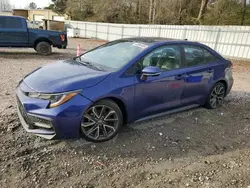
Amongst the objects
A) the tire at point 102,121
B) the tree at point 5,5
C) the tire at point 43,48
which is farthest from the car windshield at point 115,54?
the tree at point 5,5

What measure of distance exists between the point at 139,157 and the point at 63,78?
5.02ft

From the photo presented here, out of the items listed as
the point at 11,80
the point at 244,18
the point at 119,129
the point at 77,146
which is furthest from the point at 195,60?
the point at 244,18

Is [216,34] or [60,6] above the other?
[60,6]

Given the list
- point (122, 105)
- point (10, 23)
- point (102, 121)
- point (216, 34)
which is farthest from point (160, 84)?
point (216, 34)

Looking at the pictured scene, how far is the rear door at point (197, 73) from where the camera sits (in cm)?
428

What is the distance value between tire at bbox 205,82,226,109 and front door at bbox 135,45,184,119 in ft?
3.48

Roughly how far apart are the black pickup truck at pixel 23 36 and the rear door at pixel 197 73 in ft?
29.4

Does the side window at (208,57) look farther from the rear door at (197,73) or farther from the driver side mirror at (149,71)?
the driver side mirror at (149,71)

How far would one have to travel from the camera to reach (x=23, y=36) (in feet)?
35.9

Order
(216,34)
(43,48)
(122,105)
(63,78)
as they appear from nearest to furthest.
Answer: (63,78), (122,105), (43,48), (216,34)

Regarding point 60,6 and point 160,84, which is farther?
point 60,6

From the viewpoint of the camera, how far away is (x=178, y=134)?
3846 mm

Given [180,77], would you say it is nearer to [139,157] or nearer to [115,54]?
[115,54]

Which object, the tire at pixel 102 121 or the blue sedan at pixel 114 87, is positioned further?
the tire at pixel 102 121
